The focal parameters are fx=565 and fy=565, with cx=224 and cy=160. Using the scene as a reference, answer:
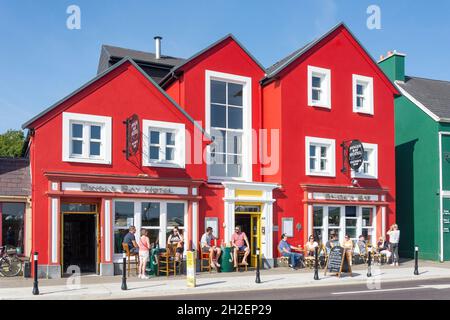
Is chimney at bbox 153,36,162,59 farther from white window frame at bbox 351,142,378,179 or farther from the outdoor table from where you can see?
the outdoor table

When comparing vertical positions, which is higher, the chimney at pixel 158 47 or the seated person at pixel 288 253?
the chimney at pixel 158 47

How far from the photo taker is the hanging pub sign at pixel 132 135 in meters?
19.1

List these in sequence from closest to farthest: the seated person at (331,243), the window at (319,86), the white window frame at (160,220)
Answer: the white window frame at (160,220) < the seated person at (331,243) < the window at (319,86)

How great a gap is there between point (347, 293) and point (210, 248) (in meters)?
6.55

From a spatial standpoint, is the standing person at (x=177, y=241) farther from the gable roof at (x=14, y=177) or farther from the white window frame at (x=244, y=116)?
the gable roof at (x=14, y=177)

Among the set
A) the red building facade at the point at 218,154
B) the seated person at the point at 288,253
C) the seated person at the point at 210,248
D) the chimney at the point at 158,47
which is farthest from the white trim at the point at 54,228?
the chimney at the point at 158,47

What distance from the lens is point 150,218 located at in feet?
66.5

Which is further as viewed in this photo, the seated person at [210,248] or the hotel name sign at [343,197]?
the hotel name sign at [343,197]

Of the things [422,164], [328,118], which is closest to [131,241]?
[328,118]

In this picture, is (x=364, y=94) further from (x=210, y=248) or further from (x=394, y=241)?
(x=210, y=248)

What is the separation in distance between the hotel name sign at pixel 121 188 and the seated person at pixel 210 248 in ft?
5.51

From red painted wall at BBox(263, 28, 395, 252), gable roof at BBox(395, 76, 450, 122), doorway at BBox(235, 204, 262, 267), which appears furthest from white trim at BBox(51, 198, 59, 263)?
gable roof at BBox(395, 76, 450, 122)

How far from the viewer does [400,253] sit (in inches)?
1114

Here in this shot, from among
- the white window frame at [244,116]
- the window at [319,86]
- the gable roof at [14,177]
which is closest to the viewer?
the gable roof at [14,177]
